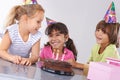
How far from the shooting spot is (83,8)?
2203 mm

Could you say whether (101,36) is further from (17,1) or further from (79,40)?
(17,1)

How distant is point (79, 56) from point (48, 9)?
1.70 ft

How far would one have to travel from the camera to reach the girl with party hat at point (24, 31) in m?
1.22

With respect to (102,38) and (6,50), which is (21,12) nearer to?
(6,50)

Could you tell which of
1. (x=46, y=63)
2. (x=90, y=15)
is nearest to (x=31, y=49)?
(x=46, y=63)

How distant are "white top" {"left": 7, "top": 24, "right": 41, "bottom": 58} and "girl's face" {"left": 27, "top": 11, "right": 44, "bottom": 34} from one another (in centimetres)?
5

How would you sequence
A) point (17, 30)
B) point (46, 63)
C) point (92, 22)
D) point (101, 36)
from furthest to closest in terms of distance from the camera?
point (92, 22), point (101, 36), point (17, 30), point (46, 63)

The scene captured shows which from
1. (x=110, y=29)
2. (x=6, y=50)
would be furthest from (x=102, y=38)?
(x=6, y=50)

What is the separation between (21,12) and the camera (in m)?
1.31

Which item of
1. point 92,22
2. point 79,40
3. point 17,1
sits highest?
point 17,1

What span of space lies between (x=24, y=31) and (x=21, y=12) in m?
0.11

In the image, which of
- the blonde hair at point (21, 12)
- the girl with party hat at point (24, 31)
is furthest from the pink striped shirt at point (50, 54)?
the blonde hair at point (21, 12)

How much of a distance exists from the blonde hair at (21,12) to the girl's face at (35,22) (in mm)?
21

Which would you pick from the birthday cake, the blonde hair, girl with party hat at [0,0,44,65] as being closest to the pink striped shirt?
girl with party hat at [0,0,44,65]
